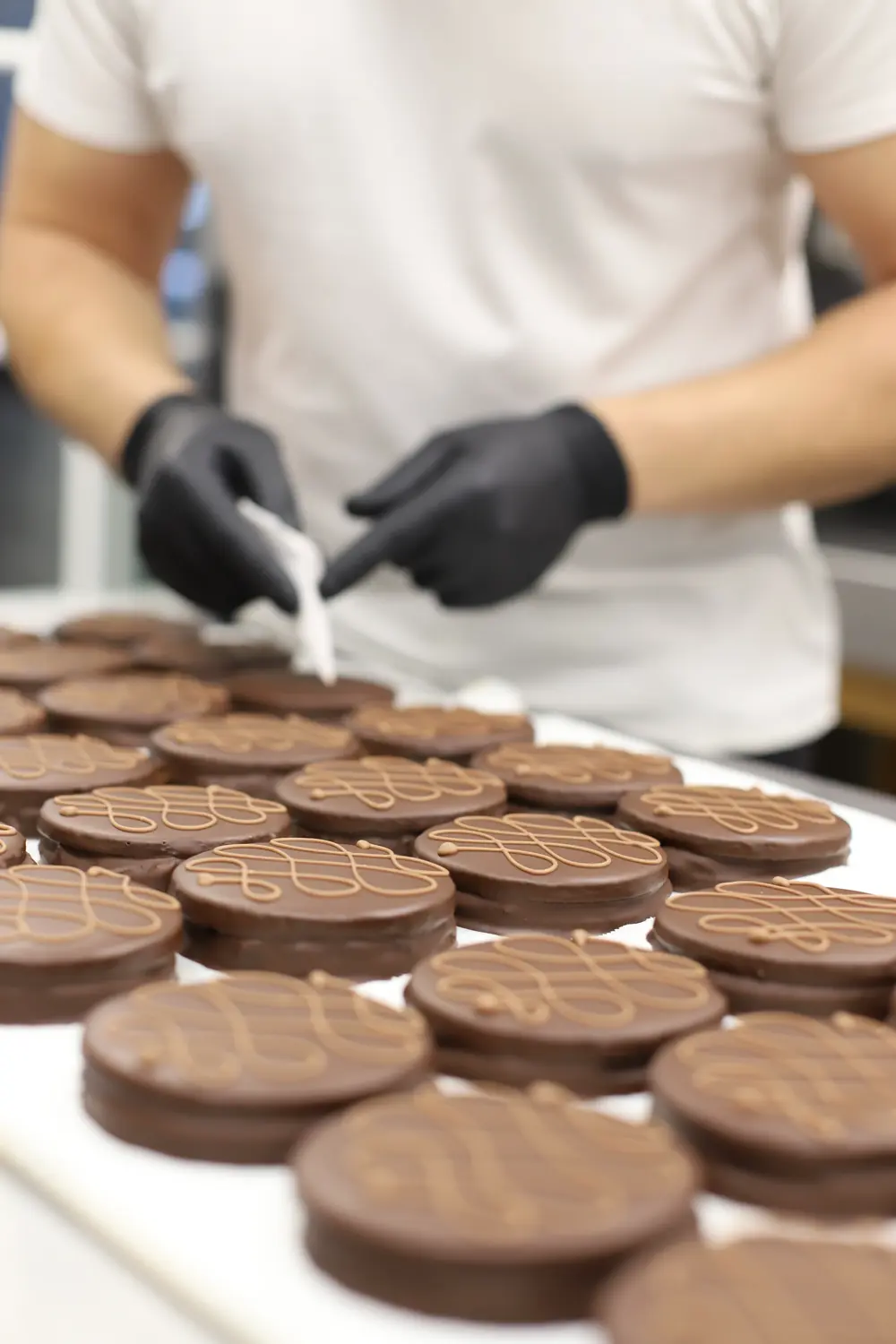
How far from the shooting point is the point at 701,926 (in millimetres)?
1034

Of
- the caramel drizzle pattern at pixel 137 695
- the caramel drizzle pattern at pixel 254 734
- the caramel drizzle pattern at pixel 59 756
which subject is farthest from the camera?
the caramel drizzle pattern at pixel 137 695

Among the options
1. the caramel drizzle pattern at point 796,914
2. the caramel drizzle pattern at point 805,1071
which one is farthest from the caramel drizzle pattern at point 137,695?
the caramel drizzle pattern at point 805,1071

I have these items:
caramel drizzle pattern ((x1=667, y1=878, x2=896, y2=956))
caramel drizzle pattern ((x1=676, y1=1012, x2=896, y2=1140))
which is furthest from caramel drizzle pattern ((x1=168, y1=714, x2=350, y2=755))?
caramel drizzle pattern ((x1=676, y1=1012, x2=896, y2=1140))

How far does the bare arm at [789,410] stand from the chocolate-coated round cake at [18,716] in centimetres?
66

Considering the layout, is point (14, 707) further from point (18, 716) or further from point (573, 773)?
point (573, 773)

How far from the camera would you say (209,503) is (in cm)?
169

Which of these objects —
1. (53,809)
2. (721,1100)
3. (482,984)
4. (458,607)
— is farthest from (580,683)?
(721,1100)

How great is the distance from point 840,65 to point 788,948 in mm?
1014

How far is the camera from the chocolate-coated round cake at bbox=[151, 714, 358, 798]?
142 cm

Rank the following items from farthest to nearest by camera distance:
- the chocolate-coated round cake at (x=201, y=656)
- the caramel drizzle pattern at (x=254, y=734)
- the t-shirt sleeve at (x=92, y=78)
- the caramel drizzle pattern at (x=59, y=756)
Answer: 1. the t-shirt sleeve at (x=92, y=78)
2. the chocolate-coated round cake at (x=201, y=656)
3. the caramel drizzle pattern at (x=254, y=734)
4. the caramel drizzle pattern at (x=59, y=756)

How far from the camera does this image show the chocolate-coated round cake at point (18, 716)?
A: 4.90 ft

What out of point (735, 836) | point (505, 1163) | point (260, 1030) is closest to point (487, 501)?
point (735, 836)

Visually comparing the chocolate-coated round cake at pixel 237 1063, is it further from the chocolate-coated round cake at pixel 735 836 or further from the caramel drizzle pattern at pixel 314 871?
the chocolate-coated round cake at pixel 735 836

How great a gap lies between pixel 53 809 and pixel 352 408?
32.5 inches
